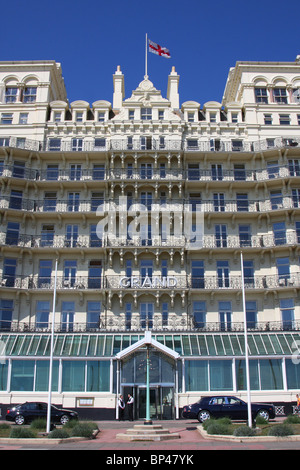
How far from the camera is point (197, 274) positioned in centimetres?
4041

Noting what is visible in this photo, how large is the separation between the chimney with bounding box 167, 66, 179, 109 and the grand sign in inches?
688

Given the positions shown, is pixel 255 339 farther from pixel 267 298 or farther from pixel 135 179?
pixel 135 179

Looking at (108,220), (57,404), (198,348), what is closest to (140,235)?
(108,220)

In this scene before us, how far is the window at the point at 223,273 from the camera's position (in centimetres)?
4012

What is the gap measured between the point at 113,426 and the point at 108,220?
1804 centimetres

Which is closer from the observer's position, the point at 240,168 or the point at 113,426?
the point at 113,426

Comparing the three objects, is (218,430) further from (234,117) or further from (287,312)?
(234,117)

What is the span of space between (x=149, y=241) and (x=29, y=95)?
62.6 ft

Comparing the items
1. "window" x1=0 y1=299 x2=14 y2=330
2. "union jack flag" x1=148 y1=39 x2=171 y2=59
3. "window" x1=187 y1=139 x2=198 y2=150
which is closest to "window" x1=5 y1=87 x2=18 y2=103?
"union jack flag" x1=148 y1=39 x2=171 y2=59

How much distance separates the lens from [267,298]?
39531mm

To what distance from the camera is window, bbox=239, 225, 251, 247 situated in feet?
135

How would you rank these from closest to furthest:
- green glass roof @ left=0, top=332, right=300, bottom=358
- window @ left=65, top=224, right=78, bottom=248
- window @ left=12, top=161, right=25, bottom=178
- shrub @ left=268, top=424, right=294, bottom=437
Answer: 1. shrub @ left=268, top=424, right=294, bottom=437
2. green glass roof @ left=0, top=332, right=300, bottom=358
3. window @ left=65, top=224, right=78, bottom=248
4. window @ left=12, top=161, right=25, bottom=178

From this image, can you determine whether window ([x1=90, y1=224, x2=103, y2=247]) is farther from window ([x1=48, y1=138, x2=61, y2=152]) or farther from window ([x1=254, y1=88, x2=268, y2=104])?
window ([x1=254, y1=88, x2=268, y2=104])

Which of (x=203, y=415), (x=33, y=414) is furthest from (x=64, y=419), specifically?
(x=203, y=415)
